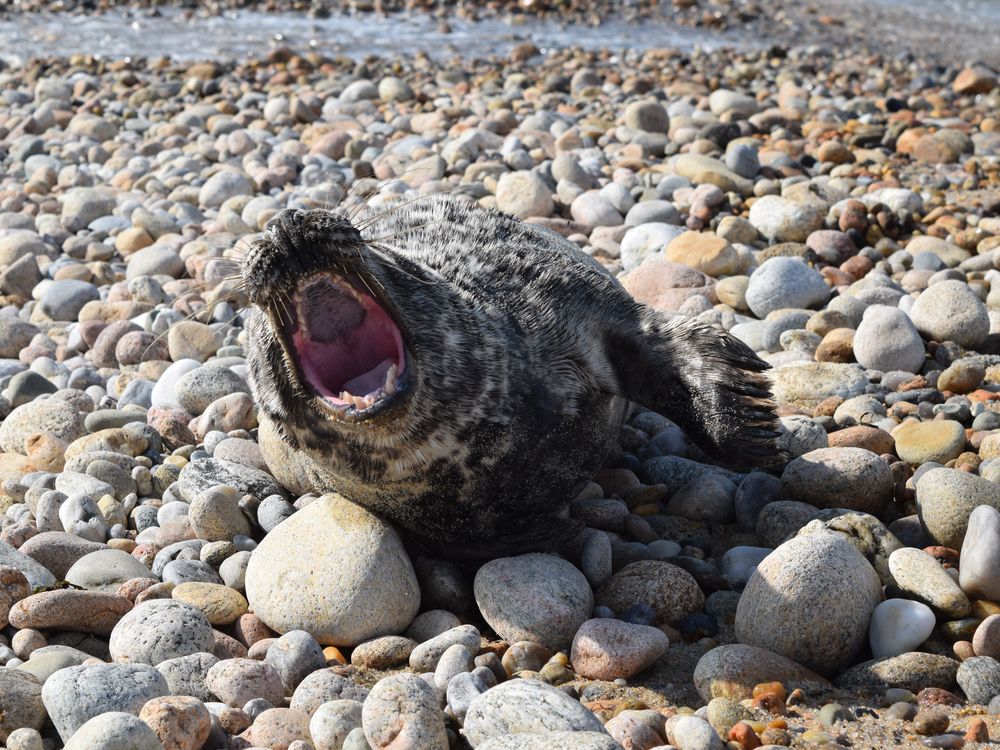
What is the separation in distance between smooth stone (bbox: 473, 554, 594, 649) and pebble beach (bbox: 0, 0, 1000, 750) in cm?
1

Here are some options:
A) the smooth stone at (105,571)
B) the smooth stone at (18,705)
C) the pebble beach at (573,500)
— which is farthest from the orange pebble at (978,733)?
the smooth stone at (105,571)

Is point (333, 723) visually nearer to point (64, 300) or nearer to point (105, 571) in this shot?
point (105, 571)

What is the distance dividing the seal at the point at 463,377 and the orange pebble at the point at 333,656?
23.4 inches

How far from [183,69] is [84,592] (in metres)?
12.4

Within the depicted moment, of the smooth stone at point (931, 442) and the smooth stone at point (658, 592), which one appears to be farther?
the smooth stone at point (931, 442)

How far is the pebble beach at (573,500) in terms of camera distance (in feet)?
12.2

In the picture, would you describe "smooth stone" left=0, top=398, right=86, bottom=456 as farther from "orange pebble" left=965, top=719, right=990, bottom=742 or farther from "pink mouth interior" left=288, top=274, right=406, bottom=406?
"orange pebble" left=965, top=719, right=990, bottom=742

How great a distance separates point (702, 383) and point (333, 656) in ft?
6.10

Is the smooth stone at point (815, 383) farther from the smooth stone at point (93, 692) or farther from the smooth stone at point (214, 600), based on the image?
the smooth stone at point (93, 692)

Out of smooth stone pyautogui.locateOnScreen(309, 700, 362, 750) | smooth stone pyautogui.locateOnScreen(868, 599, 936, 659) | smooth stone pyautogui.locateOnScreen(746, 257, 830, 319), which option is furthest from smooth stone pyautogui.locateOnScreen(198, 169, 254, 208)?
smooth stone pyautogui.locateOnScreen(868, 599, 936, 659)

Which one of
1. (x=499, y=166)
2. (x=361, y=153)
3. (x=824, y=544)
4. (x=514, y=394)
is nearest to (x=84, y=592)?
(x=514, y=394)

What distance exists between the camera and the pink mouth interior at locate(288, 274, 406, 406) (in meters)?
4.40

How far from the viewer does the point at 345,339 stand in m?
4.57

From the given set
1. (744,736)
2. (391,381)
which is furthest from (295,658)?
(744,736)
